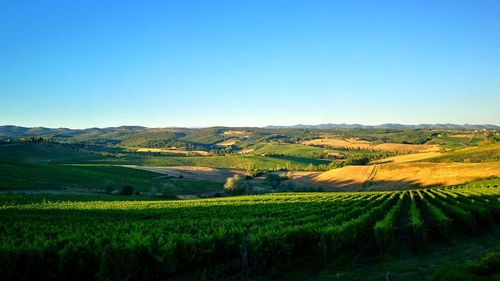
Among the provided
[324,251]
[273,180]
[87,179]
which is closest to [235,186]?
[273,180]

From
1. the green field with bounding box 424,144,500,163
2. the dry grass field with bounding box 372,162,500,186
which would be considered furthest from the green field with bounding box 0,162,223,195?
the green field with bounding box 424,144,500,163

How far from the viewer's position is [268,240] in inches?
878

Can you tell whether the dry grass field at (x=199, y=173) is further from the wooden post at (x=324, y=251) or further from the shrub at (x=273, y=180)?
the wooden post at (x=324, y=251)

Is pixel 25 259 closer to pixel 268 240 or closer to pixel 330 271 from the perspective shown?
pixel 268 240

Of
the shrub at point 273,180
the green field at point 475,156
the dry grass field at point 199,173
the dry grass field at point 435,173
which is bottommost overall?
the shrub at point 273,180

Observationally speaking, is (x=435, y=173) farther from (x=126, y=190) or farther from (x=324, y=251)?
(x=324, y=251)

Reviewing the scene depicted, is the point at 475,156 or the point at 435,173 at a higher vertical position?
the point at 475,156

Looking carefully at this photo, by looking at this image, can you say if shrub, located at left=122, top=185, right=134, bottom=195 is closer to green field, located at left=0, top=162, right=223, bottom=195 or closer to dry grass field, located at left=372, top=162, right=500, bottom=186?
green field, located at left=0, top=162, right=223, bottom=195

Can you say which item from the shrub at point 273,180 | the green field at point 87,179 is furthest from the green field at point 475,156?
the green field at point 87,179

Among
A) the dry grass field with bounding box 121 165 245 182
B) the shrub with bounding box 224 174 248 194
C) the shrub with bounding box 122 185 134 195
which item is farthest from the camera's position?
the dry grass field with bounding box 121 165 245 182

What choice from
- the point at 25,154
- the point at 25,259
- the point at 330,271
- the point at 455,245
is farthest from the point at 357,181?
the point at 25,154

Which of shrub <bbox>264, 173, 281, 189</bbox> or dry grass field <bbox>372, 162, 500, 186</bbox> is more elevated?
dry grass field <bbox>372, 162, 500, 186</bbox>

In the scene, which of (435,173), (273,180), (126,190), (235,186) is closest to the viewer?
(126,190)

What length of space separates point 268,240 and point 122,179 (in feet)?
383
